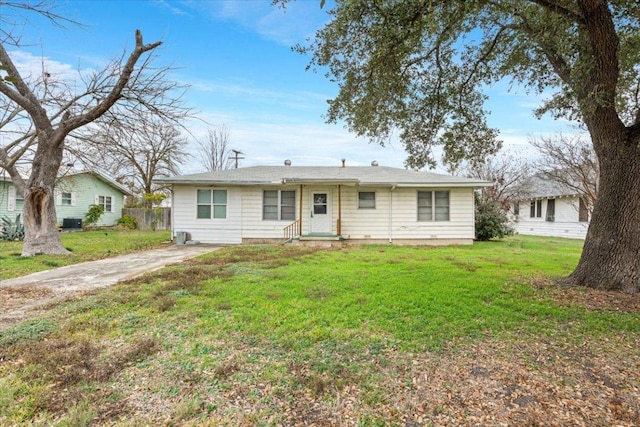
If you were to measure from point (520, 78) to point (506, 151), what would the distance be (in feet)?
51.0

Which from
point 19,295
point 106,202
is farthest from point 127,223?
point 19,295

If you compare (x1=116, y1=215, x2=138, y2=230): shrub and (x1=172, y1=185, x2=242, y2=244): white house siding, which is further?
(x1=116, y1=215, x2=138, y2=230): shrub

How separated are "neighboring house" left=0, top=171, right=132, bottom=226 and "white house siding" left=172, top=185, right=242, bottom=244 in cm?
811

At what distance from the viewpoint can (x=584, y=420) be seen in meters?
2.25

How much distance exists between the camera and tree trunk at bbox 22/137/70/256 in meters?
9.67

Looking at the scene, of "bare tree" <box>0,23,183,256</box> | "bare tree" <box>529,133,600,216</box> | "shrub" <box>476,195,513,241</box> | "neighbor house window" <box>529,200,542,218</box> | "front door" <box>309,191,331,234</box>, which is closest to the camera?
"bare tree" <box>0,23,183,256</box>

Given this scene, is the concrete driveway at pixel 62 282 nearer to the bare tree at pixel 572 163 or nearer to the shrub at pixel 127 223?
the shrub at pixel 127 223

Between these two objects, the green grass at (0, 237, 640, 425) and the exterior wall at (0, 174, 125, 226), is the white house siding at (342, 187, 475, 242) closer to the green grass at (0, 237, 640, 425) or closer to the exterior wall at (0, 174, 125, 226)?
the green grass at (0, 237, 640, 425)

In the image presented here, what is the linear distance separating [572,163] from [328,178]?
13353mm

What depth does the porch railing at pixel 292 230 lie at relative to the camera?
42.1ft

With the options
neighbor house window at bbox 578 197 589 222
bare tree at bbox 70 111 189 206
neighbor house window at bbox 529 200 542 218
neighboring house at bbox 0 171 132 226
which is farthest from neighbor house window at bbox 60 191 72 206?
neighbor house window at bbox 529 200 542 218

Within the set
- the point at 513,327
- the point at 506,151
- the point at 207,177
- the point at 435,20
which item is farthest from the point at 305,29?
the point at 506,151

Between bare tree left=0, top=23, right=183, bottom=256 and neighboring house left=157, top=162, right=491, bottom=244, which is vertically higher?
bare tree left=0, top=23, right=183, bottom=256

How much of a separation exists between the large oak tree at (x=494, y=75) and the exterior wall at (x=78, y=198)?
17.6 m
